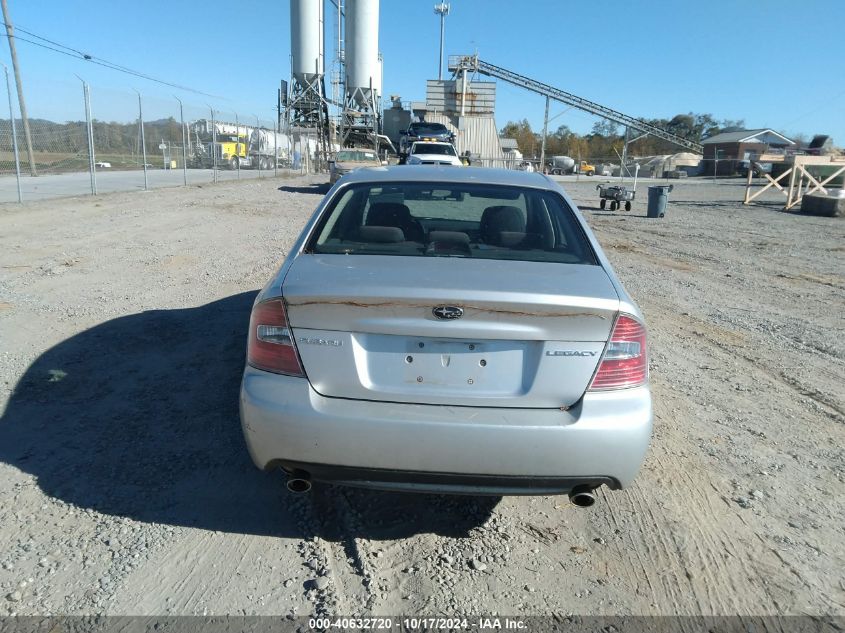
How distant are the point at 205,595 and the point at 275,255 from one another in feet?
24.6

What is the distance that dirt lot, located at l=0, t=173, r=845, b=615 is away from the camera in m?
2.66

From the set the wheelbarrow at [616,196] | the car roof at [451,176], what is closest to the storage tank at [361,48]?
the wheelbarrow at [616,196]

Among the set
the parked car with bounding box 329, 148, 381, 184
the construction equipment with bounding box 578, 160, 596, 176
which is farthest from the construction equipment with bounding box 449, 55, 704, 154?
the parked car with bounding box 329, 148, 381, 184

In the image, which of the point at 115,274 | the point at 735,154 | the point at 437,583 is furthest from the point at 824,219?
the point at 735,154

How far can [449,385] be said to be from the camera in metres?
2.67

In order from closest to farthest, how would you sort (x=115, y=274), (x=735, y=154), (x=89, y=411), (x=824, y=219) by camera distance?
1. (x=89, y=411)
2. (x=115, y=274)
3. (x=824, y=219)
4. (x=735, y=154)

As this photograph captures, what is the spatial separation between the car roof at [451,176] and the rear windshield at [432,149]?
67.4 feet

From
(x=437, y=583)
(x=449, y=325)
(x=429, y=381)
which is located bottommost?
(x=437, y=583)

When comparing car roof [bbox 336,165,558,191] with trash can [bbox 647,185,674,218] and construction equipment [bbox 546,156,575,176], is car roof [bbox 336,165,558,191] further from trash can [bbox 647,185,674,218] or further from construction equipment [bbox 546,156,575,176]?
construction equipment [bbox 546,156,575,176]

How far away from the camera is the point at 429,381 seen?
2.68 metres

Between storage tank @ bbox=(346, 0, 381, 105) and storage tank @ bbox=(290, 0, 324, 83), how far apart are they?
2128 millimetres

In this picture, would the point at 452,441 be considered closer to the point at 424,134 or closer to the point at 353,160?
the point at 353,160

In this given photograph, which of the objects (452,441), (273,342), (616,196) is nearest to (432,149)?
(616,196)

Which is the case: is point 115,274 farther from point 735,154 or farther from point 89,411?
point 735,154
